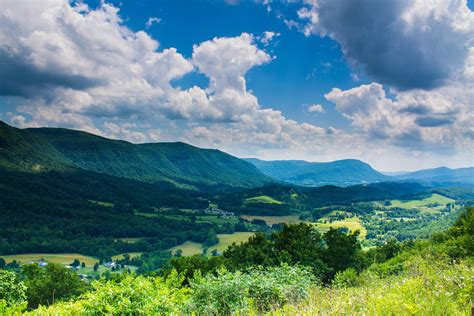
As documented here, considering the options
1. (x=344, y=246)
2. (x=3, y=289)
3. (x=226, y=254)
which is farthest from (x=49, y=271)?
(x=344, y=246)

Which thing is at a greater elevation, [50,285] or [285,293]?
[285,293]

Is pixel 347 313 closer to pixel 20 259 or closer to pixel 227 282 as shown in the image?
pixel 227 282

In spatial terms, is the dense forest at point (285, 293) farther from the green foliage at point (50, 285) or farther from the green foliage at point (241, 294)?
the green foliage at point (50, 285)

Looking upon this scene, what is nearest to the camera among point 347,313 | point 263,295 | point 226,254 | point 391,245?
point 347,313

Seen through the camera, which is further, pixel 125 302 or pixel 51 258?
pixel 51 258

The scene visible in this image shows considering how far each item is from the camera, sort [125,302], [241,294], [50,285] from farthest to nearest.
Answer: [50,285] → [241,294] → [125,302]

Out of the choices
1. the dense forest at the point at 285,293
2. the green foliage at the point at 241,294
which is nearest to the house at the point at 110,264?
the dense forest at the point at 285,293

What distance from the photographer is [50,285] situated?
184 ft

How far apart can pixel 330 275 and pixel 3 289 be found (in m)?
39.7

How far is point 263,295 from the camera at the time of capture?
15.0 meters

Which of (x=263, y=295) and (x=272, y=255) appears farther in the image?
(x=272, y=255)

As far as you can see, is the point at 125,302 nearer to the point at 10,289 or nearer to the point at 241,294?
the point at 241,294

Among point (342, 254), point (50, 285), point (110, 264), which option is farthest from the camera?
point (110, 264)

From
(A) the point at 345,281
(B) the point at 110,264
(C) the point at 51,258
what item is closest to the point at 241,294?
(A) the point at 345,281
